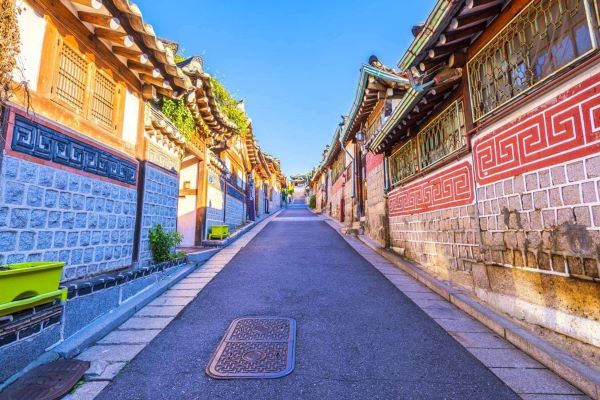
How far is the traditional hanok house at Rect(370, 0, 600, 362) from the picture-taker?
2.67 m

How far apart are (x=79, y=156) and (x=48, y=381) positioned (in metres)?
2.89

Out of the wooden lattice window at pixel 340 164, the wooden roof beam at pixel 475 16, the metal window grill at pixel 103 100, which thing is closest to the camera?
the wooden roof beam at pixel 475 16

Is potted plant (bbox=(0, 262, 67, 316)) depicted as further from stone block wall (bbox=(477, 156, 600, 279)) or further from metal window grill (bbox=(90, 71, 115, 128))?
stone block wall (bbox=(477, 156, 600, 279))

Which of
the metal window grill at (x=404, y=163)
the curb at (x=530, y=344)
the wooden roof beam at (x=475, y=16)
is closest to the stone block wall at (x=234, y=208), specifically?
the metal window grill at (x=404, y=163)

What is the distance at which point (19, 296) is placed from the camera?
2529mm

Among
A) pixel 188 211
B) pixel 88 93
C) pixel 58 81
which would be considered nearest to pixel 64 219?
pixel 58 81

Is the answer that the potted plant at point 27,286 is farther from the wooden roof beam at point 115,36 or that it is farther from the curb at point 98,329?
the wooden roof beam at point 115,36

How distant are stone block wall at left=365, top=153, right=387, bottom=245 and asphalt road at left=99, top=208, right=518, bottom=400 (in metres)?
4.26

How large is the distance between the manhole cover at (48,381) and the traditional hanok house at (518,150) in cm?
480

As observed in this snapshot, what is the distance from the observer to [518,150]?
11.4 feet

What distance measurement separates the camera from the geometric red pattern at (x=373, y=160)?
1056 centimetres

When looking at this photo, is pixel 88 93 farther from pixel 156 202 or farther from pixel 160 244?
pixel 160 244

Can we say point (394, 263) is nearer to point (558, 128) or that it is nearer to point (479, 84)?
point (479, 84)

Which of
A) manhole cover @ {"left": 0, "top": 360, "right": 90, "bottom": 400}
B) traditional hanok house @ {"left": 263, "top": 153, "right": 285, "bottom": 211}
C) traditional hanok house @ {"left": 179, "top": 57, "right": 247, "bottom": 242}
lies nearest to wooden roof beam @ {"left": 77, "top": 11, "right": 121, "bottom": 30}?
traditional hanok house @ {"left": 179, "top": 57, "right": 247, "bottom": 242}
